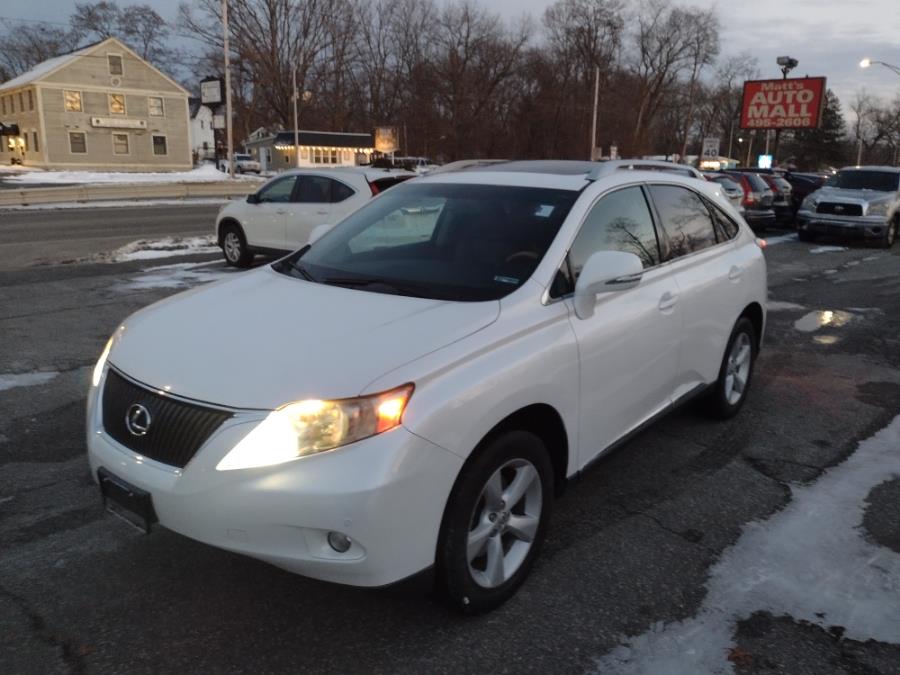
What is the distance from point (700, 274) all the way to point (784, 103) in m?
41.9

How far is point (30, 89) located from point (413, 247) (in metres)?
61.1

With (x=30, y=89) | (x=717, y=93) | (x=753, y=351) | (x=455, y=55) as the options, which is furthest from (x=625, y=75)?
(x=753, y=351)

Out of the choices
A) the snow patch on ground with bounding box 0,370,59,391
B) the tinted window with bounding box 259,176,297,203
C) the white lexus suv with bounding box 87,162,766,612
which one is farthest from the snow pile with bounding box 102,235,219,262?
the white lexus suv with bounding box 87,162,766,612

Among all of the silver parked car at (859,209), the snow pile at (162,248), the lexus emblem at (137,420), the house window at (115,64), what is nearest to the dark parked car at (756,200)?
the silver parked car at (859,209)

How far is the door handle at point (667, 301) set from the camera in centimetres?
394

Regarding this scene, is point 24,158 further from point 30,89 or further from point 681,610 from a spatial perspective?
point 681,610

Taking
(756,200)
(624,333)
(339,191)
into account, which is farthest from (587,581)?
(756,200)

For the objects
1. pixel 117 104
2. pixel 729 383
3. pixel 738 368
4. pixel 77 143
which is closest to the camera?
pixel 729 383

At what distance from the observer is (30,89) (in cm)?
5403

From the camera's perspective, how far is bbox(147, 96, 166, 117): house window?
57875 mm

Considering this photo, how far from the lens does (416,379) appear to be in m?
2.54

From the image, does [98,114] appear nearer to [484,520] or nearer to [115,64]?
[115,64]

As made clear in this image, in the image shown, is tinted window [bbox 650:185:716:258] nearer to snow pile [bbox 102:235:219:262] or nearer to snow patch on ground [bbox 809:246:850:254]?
snow pile [bbox 102:235:219:262]

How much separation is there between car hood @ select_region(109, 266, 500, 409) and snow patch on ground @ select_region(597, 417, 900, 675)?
1363 millimetres
